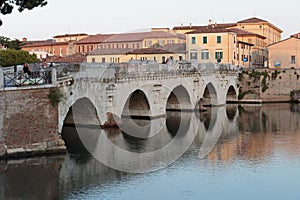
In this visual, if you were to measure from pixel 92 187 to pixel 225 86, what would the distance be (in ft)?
116

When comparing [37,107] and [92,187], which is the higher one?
[37,107]

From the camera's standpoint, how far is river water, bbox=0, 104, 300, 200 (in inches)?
786

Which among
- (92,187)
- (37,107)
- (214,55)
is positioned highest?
(214,55)

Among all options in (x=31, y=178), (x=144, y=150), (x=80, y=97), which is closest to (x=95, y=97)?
(x=80, y=97)

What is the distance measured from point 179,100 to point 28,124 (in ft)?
77.7

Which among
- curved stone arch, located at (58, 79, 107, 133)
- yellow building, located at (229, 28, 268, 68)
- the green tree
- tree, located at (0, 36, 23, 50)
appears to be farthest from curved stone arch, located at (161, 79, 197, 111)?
yellow building, located at (229, 28, 268, 68)

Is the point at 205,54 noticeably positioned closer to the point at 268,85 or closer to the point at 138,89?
the point at 268,85

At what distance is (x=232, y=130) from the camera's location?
36156 mm

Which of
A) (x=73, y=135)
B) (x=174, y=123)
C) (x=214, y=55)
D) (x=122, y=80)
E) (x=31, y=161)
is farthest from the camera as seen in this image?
(x=214, y=55)

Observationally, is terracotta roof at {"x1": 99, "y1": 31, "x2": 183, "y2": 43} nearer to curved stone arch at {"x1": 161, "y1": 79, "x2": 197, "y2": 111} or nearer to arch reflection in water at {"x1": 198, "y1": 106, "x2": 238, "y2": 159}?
arch reflection in water at {"x1": 198, "y1": 106, "x2": 238, "y2": 159}

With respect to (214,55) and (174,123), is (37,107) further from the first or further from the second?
(214,55)

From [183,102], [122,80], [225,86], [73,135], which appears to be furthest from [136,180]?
[225,86]

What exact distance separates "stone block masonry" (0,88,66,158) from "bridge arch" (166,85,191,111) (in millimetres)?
21172

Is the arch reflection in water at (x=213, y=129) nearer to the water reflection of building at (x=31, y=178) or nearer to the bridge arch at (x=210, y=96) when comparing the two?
the bridge arch at (x=210, y=96)
